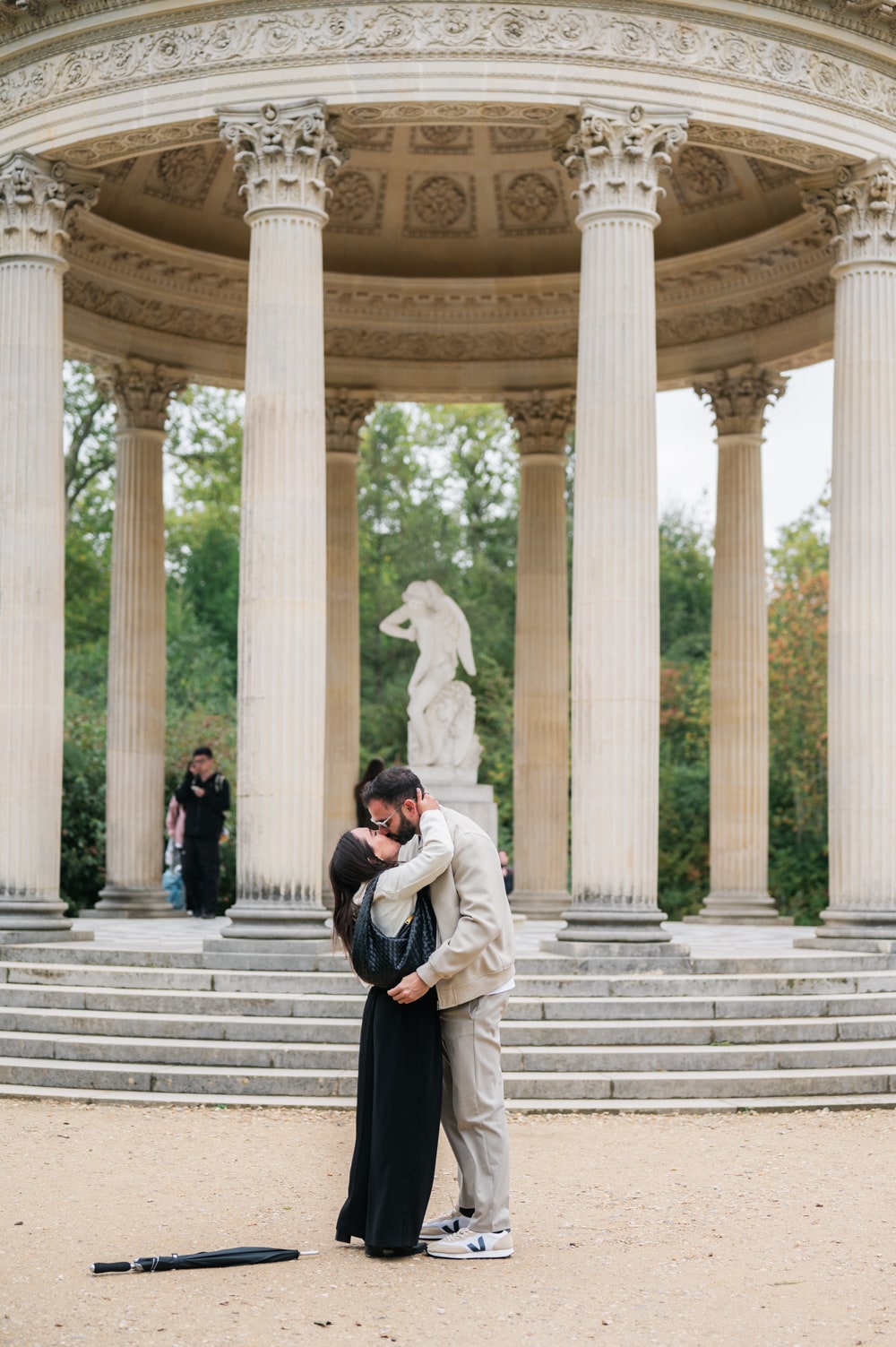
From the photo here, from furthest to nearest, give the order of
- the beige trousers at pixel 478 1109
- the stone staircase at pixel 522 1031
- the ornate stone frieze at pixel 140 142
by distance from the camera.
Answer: the ornate stone frieze at pixel 140 142 → the stone staircase at pixel 522 1031 → the beige trousers at pixel 478 1109

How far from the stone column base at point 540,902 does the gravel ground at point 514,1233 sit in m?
27.4

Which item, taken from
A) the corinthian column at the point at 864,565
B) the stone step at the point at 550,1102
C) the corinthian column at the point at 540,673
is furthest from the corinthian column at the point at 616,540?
→ the corinthian column at the point at 540,673

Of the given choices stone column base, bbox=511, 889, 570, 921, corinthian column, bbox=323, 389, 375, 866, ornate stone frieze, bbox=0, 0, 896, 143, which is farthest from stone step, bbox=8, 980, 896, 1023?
corinthian column, bbox=323, 389, 375, 866

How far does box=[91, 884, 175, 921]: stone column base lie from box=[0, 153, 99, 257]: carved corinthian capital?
20.9 metres

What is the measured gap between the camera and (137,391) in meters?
56.7

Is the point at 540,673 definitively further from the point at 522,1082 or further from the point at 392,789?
the point at 392,789

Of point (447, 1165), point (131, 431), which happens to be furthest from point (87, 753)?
point (447, 1165)

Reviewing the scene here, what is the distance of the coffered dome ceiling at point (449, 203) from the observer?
5581 cm

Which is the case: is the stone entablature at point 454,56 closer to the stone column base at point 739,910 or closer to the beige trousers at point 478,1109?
the stone column base at point 739,910

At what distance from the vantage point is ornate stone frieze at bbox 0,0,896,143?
129ft

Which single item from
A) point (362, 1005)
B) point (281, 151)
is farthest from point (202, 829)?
point (281, 151)

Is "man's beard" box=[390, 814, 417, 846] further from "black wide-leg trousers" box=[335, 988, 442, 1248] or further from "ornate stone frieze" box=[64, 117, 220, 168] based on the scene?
"ornate stone frieze" box=[64, 117, 220, 168]

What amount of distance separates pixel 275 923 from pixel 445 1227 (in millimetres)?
17776

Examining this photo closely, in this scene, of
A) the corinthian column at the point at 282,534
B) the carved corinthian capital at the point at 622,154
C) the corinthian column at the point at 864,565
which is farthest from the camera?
the corinthian column at the point at 864,565
